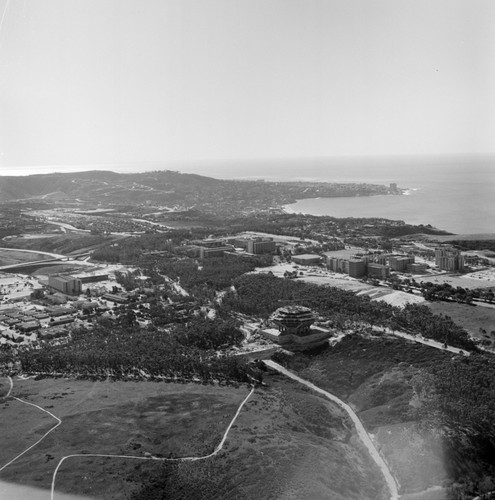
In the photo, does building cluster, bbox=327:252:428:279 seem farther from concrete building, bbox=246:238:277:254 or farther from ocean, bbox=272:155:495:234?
ocean, bbox=272:155:495:234

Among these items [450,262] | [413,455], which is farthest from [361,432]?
[450,262]

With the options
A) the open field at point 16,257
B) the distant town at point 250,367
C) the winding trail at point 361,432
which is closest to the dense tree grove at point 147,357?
the distant town at point 250,367

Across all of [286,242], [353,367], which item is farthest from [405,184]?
[353,367]

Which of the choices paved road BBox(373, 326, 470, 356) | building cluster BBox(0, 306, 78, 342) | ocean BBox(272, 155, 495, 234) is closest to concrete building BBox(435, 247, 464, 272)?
paved road BBox(373, 326, 470, 356)

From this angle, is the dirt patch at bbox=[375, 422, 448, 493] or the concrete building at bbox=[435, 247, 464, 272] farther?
the concrete building at bbox=[435, 247, 464, 272]

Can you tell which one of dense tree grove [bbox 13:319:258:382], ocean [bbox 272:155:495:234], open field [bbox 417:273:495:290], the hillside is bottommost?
ocean [bbox 272:155:495:234]

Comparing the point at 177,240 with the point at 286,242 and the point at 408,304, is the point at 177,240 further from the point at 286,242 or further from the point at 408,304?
the point at 408,304
